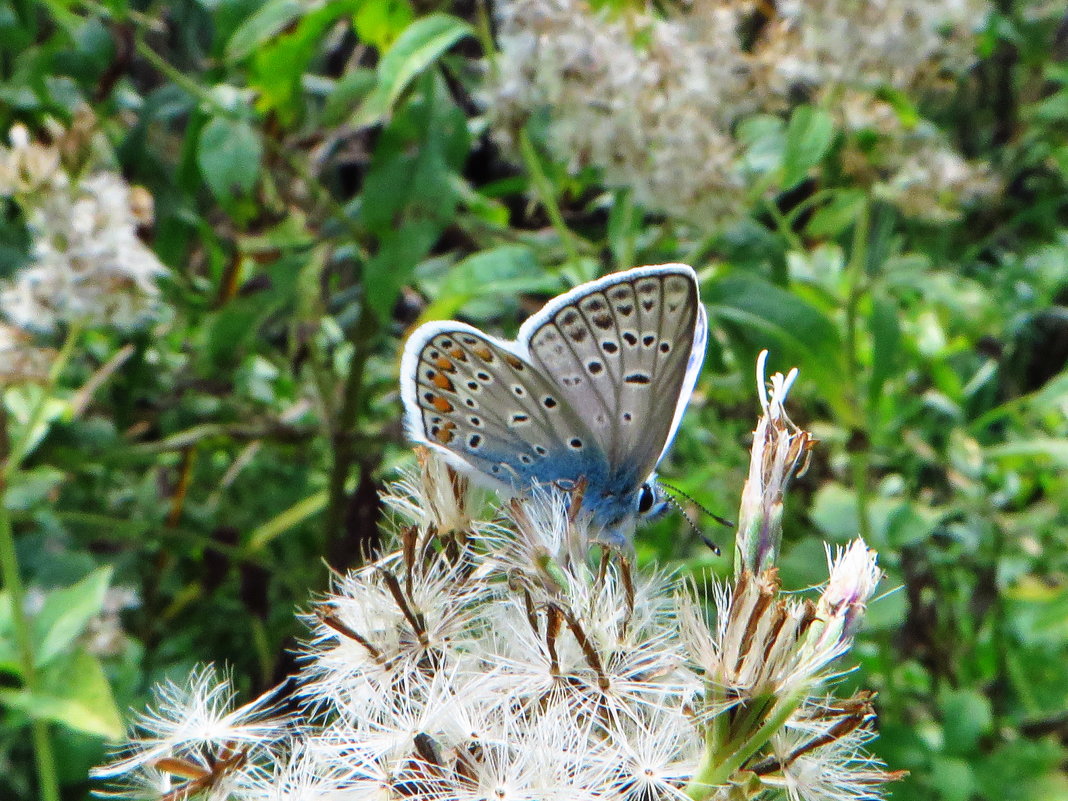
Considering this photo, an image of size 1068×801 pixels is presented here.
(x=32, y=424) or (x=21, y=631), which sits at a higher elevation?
(x=32, y=424)

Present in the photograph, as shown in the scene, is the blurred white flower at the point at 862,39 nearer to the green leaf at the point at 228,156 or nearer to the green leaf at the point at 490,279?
the green leaf at the point at 490,279

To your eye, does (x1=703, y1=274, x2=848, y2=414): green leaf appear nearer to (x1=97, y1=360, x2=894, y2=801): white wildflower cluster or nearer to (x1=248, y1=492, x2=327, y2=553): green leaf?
(x1=97, y1=360, x2=894, y2=801): white wildflower cluster

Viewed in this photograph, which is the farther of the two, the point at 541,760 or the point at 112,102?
the point at 112,102

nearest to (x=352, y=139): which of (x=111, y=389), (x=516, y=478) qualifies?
(x=111, y=389)

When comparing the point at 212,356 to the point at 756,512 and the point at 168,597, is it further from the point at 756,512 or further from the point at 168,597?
the point at 756,512

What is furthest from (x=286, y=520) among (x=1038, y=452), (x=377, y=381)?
(x=1038, y=452)

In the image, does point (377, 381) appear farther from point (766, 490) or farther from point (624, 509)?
point (766, 490)

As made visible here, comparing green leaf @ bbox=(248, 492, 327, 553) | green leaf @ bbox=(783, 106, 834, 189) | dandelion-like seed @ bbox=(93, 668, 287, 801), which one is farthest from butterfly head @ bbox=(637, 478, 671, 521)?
green leaf @ bbox=(248, 492, 327, 553)
